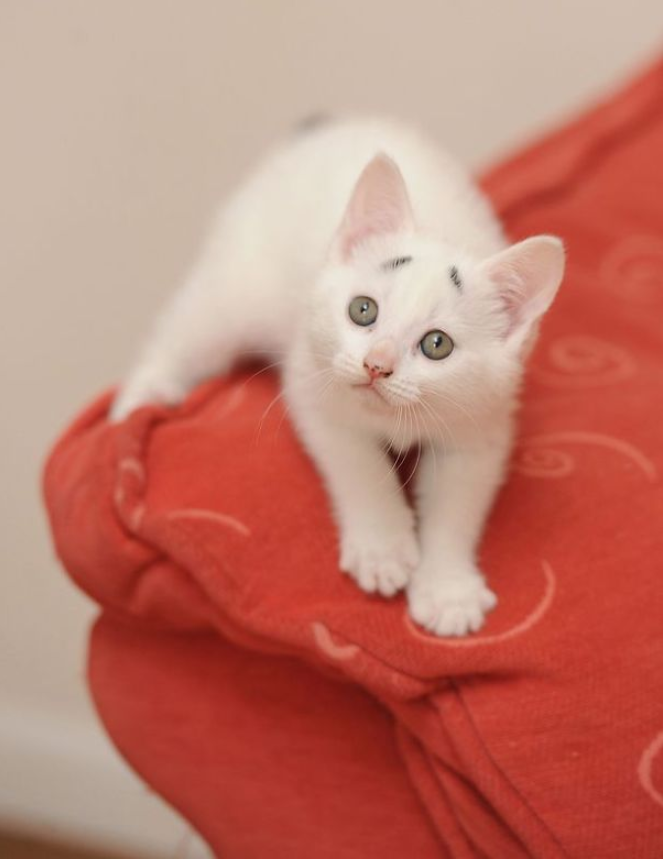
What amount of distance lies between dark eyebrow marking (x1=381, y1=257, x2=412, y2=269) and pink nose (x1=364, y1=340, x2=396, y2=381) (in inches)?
3.9

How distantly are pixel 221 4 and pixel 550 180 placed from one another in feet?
2.43

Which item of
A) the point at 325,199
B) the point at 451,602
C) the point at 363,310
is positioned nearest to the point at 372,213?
the point at 363,310

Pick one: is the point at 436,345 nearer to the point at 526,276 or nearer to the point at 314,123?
the point at 526,276

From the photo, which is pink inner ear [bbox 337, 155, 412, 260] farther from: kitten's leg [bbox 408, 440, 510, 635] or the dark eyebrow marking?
kitten's leg [bbox 408, 440, 510, 635]

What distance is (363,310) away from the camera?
774 mm

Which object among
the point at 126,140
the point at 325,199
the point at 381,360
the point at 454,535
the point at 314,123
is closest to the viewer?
the point at 381,360

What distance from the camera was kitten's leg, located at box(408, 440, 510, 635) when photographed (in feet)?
2.47

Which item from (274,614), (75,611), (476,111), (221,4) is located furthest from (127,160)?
(274,614)

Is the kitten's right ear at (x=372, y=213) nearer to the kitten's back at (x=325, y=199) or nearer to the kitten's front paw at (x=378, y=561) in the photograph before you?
the kitten's back at (x=325, y=199)

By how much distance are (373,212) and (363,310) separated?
0.11m

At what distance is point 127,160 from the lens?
159 centimetres

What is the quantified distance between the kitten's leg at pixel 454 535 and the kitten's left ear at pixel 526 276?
145 mm

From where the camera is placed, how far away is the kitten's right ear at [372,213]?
808 millimetres

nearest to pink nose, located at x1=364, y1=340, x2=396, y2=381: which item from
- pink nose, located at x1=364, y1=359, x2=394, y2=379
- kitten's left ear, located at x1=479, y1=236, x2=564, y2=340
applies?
pink nose, located at x1=364, y1=359, x2=394, y2=379
